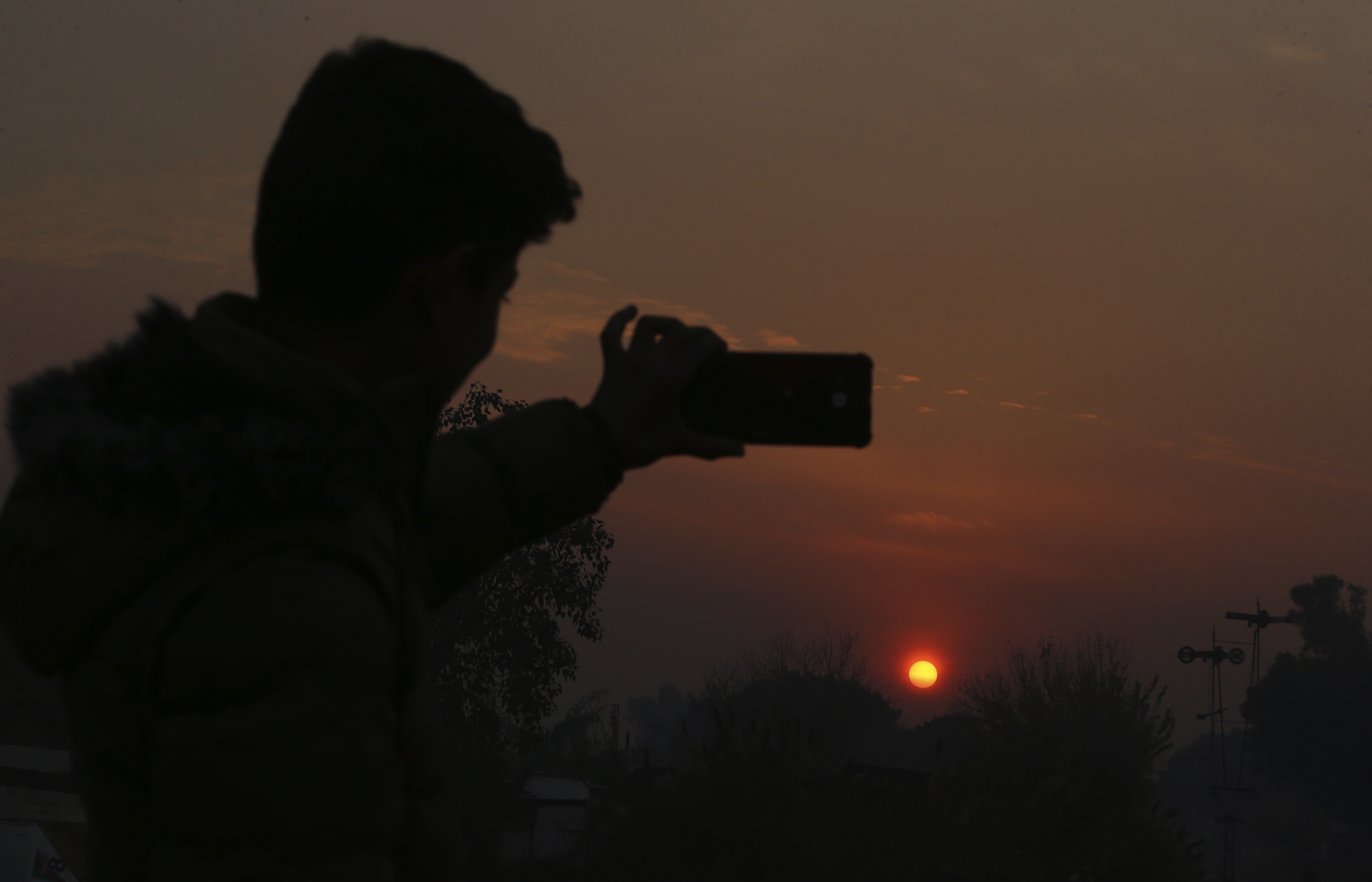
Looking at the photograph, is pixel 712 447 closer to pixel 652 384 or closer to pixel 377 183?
pixel 652 384

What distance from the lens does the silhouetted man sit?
122 centimetres

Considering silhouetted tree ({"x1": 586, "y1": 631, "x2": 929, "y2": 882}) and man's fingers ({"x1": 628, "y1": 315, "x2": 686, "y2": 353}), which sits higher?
man's fingers ({"x1": 628, "y1": 315, "x2": 686, "y2": 353})

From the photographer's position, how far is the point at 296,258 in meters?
1.46

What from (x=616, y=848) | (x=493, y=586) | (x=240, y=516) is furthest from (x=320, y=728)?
(x=493, y=586)

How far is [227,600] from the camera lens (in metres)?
1.21

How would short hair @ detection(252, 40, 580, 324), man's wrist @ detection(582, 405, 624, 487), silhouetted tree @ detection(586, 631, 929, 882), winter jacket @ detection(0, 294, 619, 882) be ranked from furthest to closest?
silhouetted tree @ detection(586, 631, 929, 882) < man's wrist @ detection(582, 405, 624, 487) < short hair @ detection(252, 40, 580, 324) < winter jacket @ detection(0, 294, 619, 882)

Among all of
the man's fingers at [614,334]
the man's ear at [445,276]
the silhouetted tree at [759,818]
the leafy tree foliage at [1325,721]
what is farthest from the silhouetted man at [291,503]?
the leafy tree foliage at [1325,721]

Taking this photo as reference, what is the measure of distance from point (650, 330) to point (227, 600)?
106 cm

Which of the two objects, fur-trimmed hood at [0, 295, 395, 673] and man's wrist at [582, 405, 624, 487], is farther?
man's wrist at [582, 405, 624, 487]

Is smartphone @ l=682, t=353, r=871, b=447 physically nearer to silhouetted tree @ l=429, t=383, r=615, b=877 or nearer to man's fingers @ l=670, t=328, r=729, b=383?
man's fingers @ l=670, t=328, r=729, b=383

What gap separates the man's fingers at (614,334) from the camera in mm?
2107

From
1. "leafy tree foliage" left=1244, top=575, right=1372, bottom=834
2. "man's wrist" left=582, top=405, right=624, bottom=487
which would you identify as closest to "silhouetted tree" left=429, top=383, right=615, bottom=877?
"man's wrist" left=582, top=405, right=624, bottom=487

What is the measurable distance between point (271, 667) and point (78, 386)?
1.55 feet

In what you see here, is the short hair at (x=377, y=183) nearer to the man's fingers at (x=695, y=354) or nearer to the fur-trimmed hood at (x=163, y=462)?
the fur-trimmed hood at (x=163, y=462)
